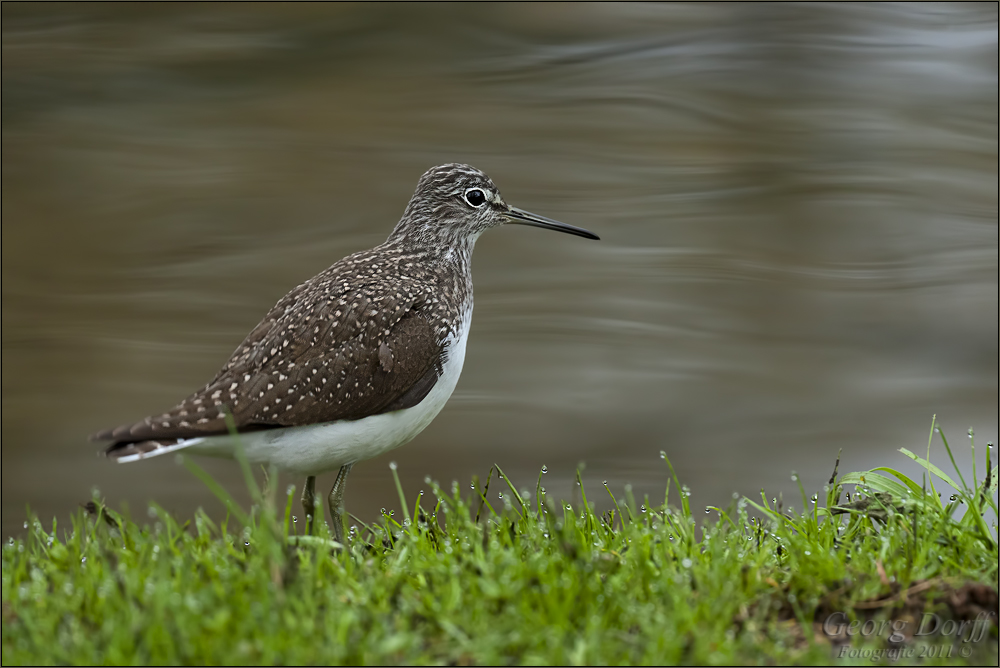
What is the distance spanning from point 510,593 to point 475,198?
3563 millimetres

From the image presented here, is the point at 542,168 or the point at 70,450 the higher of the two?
the point at 542,168

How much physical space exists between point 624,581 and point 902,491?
5.97ft

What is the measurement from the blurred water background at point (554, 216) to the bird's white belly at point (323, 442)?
544cm

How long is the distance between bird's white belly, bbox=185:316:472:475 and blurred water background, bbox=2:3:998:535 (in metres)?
5.44

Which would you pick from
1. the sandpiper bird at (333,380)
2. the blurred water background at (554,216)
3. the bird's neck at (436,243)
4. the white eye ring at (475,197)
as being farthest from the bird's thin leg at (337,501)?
the blurred water background at (554,216)

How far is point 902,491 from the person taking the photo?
5.00m

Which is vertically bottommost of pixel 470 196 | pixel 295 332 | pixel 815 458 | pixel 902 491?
pixel 815 458

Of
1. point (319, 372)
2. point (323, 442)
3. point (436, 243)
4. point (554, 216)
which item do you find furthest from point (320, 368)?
point (554, 216)

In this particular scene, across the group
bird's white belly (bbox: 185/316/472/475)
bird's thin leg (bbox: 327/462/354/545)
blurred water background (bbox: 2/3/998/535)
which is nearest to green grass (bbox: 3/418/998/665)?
bird's white belly (bbox: 185/316/472/475)

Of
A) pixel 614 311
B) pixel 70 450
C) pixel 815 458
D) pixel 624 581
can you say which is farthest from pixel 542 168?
pixel 624 581

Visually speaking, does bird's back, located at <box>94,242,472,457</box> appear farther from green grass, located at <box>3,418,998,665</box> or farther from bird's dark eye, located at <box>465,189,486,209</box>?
bird's dark eye, located at <box>465,189,486,209</box>

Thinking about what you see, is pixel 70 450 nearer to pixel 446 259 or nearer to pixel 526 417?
pixel 526 417

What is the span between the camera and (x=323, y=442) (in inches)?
209

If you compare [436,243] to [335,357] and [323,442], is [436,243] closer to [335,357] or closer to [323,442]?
[335,357]
